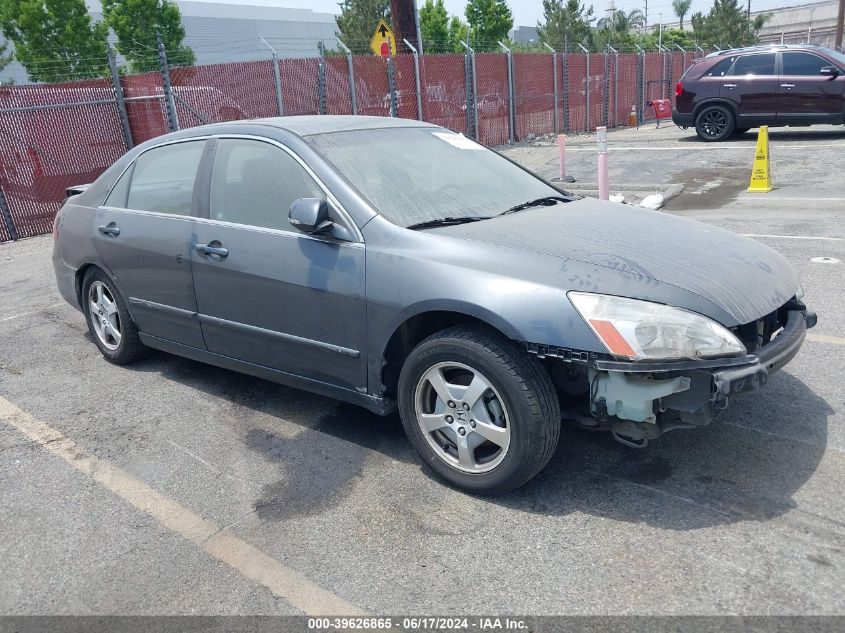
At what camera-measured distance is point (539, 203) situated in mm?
4082

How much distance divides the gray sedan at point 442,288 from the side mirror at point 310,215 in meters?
0.01

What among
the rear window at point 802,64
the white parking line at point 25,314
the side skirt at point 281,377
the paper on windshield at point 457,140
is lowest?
the white parking line at point 25,314

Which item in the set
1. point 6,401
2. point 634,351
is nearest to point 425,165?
point 634,351

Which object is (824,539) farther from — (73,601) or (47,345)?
(47,345)

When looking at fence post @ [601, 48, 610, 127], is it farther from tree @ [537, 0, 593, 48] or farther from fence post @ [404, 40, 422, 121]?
tree @ [537, 0, 593, 48]

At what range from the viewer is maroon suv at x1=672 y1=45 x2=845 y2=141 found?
47.0 ft

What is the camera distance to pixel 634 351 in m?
2.78

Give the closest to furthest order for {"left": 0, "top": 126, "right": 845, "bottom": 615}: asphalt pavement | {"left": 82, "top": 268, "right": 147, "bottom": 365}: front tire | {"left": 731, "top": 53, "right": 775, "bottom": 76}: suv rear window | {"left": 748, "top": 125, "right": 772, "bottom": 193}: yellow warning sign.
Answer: {"left": 0, "top": 126, "right": 845, "bottom": 615}: asphalt pavement
{"left": 82, "top": 268, "right": 147, "bottom": 365}: front tire
{"left": 748, "top": 125, "right": 772, "bottom": 193}: yellow warning sign
{"left": 731, "top": 53, "right": 775, "bottom": 76}: suv rear window

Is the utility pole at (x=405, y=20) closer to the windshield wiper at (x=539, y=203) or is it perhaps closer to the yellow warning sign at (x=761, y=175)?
the yellow warning sign at (x=761, y=175)

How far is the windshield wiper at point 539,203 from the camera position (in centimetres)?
388

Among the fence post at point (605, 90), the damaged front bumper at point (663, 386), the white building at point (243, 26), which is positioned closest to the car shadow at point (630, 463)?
the damaged front bumper at point (663, 386)

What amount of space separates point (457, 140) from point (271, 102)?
1071 cm

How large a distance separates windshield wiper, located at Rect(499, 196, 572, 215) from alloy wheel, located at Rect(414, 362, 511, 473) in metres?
1.04

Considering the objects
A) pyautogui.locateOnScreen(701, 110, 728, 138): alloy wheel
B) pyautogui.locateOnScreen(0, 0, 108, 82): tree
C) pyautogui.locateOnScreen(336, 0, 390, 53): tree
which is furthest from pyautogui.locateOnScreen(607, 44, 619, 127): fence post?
pyautogui.locateOnScreen(336, 0, 390, 53): tree
